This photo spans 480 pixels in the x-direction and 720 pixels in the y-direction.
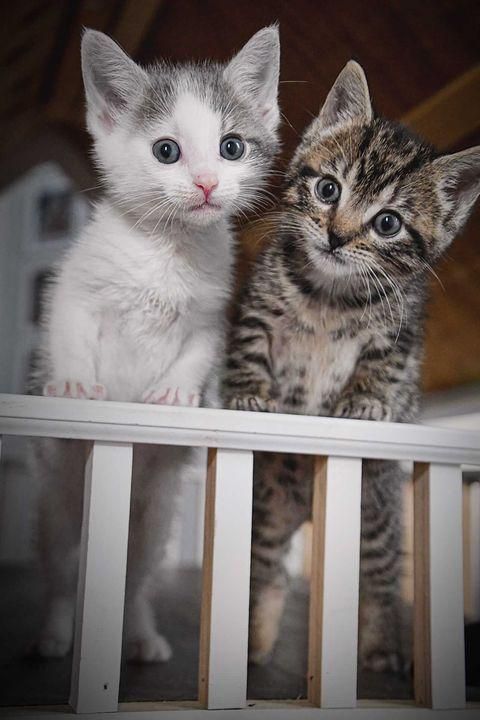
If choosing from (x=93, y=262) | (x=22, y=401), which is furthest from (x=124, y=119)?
(x=22, y=401)

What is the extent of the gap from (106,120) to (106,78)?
0.18ft

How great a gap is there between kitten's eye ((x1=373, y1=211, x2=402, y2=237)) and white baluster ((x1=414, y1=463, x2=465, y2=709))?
32cm

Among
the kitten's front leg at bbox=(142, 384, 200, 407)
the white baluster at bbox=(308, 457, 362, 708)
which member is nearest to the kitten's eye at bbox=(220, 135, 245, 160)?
the kitten's front leg at bbox=(142, 384, 200, 407)

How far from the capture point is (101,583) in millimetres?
853

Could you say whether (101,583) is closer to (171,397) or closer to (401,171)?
(171,397)

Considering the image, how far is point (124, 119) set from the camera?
103 cm

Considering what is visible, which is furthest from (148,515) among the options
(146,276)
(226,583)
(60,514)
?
(146,276)

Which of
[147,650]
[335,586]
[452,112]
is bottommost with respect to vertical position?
[147,650]

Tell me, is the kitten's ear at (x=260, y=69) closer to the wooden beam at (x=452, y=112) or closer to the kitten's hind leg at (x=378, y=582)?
the wooden beam at (x=452, y=112)

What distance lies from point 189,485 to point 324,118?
1.98 feet

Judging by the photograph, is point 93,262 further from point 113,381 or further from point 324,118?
point 324,118

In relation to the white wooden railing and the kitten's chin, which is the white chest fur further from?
the white wooden railing

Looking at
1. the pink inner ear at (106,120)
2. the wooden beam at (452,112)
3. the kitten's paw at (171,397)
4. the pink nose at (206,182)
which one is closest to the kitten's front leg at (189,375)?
the kitten's paw at (171,397)

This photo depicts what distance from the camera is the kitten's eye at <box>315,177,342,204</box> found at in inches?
41.7
